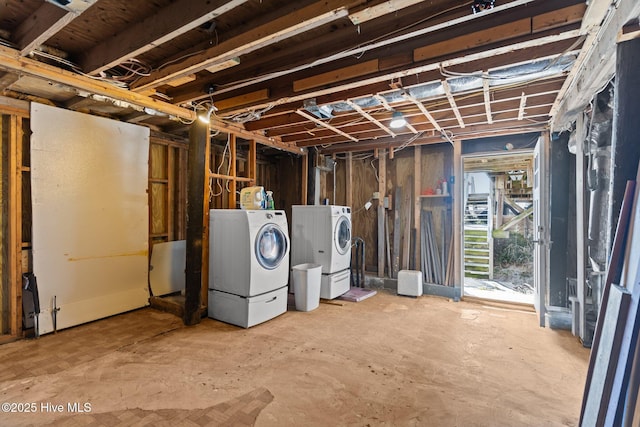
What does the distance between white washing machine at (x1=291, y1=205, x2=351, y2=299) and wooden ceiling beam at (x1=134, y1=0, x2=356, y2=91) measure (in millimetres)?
2511

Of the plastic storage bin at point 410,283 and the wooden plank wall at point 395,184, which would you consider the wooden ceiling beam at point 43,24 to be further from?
the plastic storage bin at point 410,283

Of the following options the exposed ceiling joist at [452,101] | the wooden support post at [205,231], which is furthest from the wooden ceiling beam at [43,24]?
the exposed ceiling joist at [452,101]

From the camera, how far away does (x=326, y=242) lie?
4.27 m

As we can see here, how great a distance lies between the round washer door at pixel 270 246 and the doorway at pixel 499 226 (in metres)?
3.71

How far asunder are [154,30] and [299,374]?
2.64 meters

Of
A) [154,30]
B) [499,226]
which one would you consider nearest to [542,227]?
[154,30]

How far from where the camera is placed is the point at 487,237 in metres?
6.78

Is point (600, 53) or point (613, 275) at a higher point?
point (600, 53)

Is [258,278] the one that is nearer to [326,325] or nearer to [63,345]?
[326,325]

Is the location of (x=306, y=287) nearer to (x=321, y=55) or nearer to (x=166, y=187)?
(x=166, y=187)

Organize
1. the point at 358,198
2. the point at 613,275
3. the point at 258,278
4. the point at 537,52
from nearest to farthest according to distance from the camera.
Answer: the point at 613,275 → the point at 537,52 → the point at 258,278 → the point at 358,198

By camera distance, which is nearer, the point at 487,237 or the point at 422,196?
the point at 422,196

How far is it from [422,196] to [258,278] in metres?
2.92

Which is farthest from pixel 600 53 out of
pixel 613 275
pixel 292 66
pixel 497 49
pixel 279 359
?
pixel 279 359
